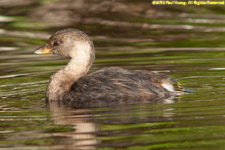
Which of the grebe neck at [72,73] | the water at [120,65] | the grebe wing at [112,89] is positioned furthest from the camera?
the grebe neck at [72,73]

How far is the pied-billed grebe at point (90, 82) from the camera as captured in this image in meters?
8.45

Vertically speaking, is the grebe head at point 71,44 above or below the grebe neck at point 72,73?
above

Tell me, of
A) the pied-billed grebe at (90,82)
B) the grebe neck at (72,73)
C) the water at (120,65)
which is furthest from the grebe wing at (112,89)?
the water at (120,65)

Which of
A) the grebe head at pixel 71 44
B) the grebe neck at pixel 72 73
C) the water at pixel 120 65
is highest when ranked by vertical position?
the grebe head at pixel 71 44

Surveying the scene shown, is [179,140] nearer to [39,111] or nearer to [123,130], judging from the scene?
[123,130]

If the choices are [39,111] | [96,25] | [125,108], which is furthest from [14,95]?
[96,25]

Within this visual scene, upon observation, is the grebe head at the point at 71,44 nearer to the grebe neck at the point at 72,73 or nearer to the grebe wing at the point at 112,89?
Answer: the grebe neck at the point at 72,73

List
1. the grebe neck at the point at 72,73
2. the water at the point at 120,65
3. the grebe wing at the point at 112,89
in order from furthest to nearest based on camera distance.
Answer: the grebe neck at the point at 72,73 < the grebe wing at the point at 112,89 < the water at the point at 120,65

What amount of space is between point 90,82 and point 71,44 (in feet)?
2.74

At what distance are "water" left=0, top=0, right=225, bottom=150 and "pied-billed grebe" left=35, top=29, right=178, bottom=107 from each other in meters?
0.36

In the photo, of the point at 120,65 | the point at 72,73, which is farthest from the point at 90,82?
the point at 120,65

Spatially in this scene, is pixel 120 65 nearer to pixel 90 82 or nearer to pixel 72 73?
pixel 72 73

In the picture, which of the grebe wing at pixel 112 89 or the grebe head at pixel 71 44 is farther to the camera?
the grebe head at pixel 71 44

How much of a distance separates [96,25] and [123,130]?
383 inches
